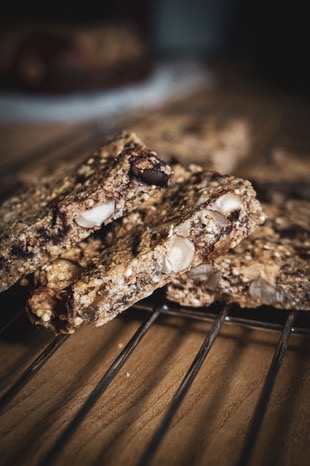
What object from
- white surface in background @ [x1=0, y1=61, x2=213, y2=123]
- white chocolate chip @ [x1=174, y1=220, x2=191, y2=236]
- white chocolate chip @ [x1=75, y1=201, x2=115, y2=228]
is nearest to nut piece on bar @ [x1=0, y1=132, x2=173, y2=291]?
white chocolate chip @ [x1=75, y1=201, x2=115, y2=228]

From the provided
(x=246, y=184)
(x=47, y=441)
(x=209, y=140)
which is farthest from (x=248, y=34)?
(x=47, y=441)

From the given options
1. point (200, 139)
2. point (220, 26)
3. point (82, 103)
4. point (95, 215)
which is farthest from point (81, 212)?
point (220, 26)

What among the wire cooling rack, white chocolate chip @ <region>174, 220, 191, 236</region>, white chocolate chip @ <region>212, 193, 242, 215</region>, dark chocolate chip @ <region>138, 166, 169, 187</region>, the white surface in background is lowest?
the wire cooling rack

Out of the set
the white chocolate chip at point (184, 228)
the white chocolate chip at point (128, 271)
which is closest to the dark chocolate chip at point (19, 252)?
the white chocolate chip at point (128, 271)

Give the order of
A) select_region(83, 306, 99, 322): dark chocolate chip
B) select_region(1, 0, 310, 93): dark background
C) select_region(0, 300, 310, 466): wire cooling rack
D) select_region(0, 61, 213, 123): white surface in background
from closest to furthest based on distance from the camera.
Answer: select_region(0, 300, 310, 466): wire cooling rack, select_region(83, 306, 99, 322): dark chocolate chip, select_region(0, 61, 213, 123): white surface in background, select_region(1, 0, 310, 93): dark background

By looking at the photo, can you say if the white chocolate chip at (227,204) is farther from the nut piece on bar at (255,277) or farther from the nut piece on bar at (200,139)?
the nut piece on bar at (200,139)

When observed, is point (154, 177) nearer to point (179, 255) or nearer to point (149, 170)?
point (149, 170)

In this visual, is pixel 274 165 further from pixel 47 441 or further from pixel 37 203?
pixel 47 441

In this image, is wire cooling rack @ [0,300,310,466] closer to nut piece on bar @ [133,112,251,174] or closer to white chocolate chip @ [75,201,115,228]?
white chocolate chip @ [75,201,115,228]
